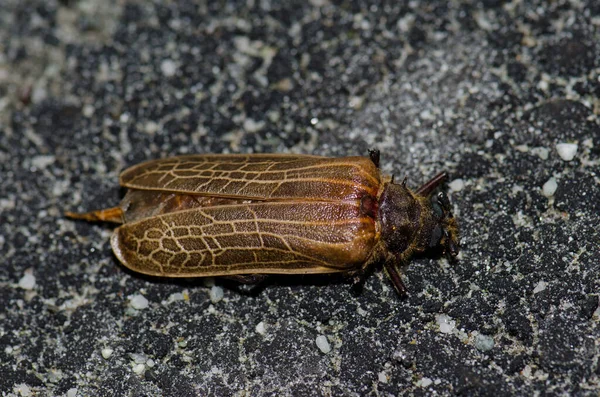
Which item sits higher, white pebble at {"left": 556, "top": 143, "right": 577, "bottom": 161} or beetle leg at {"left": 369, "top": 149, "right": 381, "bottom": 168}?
white pebble at {"left": 556, "top": 143, "right": 577, "bottom": 161}

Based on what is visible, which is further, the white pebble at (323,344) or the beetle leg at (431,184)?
the beetle leg at (431,184)

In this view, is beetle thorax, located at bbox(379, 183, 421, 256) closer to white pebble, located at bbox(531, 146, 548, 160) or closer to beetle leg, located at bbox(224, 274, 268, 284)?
beetle leg, located at bbox(224, 274, 268, 284)

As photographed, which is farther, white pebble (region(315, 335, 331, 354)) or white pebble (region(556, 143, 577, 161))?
white pebble (region(556, 143, 577, 161))

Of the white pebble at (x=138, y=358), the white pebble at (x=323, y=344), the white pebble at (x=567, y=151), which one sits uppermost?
the white pebble at (x=567, y=151)

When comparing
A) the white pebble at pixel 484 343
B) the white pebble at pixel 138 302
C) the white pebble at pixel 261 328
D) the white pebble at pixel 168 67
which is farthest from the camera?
the white pebble at pixel 168 67

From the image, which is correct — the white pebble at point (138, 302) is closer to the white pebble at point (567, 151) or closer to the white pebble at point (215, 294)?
the white pebble at point (215, 294)

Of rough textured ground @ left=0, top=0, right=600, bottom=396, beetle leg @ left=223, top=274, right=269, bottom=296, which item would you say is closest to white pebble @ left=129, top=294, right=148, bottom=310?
rough textured ground @ left=0, top=0, right=600, bottom=396

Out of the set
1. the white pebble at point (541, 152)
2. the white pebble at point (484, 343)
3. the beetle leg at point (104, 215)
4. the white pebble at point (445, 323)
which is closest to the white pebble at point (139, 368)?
the beetle leg at point (104, 215)
